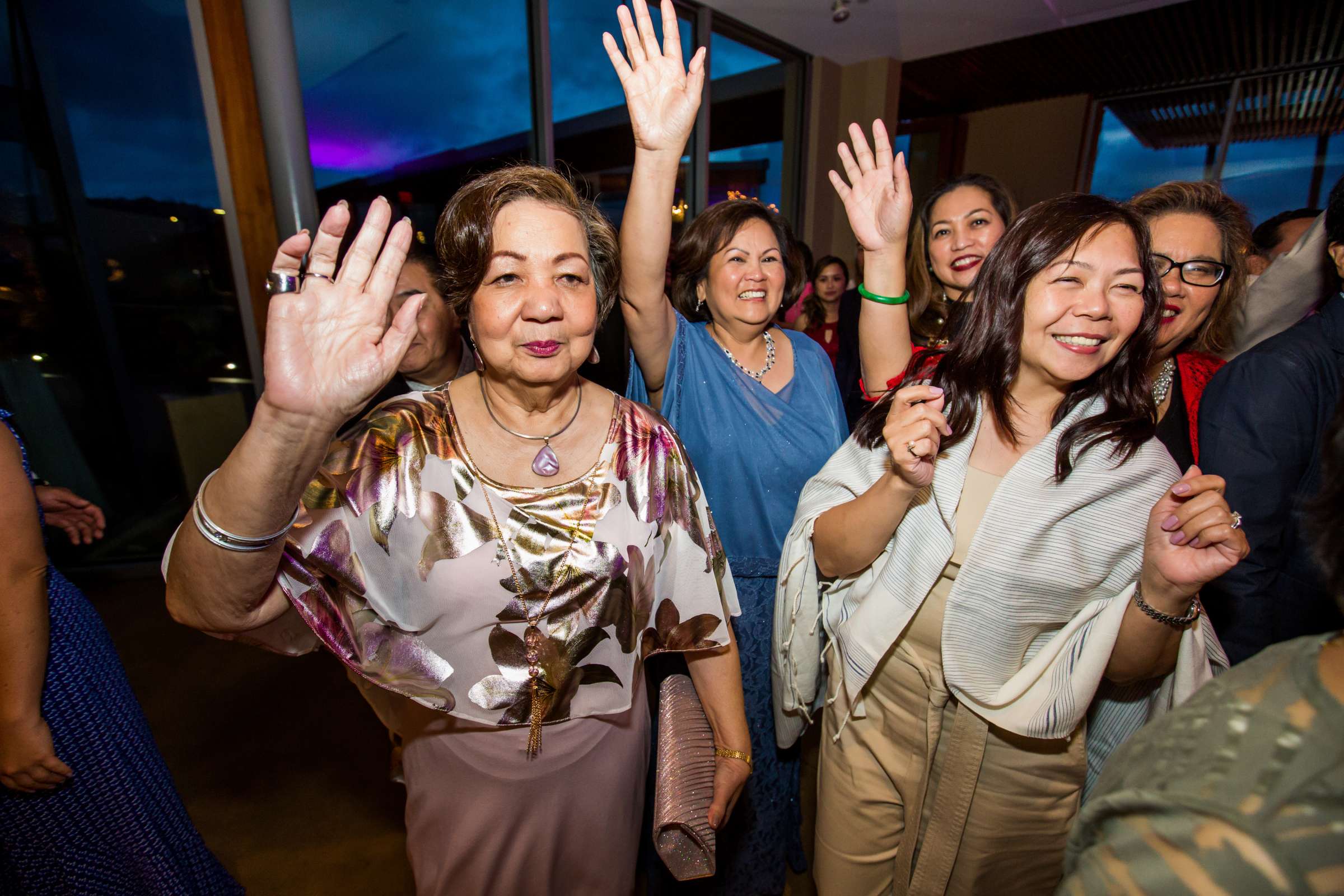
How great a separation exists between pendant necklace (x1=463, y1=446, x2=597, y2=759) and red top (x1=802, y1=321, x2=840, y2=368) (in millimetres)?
2529

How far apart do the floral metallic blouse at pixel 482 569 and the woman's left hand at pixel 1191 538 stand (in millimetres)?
682

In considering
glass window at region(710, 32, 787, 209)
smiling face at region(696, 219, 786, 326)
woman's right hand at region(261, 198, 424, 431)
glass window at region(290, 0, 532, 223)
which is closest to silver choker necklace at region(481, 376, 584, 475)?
woman's right hand at region(261, 198, 424, 431)

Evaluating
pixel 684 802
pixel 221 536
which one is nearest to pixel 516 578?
pixel 221 536

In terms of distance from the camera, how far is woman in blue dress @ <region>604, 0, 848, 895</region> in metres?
1.50

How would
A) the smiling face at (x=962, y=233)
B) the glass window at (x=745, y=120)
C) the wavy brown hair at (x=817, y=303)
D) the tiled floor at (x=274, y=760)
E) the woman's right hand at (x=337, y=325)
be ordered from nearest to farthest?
the woman's right hand at (x=337, y=325) → the smiling face at (x=962, y=233) → the tiled floor at (x=274, y=760) → the wavy brown hair at (x=817, y=303) → the glass window at (x=745, y=120)

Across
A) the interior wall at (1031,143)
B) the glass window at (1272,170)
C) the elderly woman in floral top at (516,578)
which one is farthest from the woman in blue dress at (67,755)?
the glass window at (1272,170)

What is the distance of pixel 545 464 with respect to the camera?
98 centimetres

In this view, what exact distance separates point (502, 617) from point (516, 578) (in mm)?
64

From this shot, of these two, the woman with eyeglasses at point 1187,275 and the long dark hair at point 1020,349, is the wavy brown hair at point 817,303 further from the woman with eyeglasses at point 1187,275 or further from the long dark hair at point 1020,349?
the long dark hair at point 1020,349

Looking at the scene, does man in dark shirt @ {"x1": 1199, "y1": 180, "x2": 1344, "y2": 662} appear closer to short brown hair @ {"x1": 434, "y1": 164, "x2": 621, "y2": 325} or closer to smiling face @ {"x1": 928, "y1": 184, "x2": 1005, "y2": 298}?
smiling face @ {"x1": 928, "y1": 184, "x2": 1005, "y2": 298}

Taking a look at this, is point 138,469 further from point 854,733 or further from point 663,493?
point 854,733

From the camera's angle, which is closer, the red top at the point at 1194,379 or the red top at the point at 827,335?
the red top at the point at 1194,379

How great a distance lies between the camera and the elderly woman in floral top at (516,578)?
89cm

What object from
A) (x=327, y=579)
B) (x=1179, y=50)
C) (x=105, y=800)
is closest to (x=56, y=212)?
(x=105, y=800)
